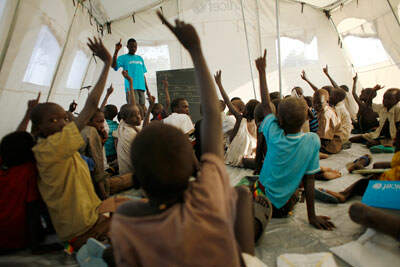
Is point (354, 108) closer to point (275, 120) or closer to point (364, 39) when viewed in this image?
point (364, 39)

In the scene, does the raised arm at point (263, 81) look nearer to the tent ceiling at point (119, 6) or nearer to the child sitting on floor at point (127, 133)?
the child sitting on floor at point (127, 133)

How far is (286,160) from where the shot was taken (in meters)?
1.61

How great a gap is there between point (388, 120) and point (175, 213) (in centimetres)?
407

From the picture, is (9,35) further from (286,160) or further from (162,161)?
(286,160)

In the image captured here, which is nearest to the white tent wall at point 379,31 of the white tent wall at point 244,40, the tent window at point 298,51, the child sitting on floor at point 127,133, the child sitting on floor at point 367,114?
the white tent wall at point 244,40

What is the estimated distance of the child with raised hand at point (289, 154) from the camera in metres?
1.58

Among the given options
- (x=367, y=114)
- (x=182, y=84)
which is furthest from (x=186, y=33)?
(x=182, y=84)

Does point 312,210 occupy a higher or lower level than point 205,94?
lower

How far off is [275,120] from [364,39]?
6.73m

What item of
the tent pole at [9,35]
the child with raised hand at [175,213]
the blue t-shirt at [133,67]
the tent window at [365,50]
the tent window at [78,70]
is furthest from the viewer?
the tent window at [365,50]

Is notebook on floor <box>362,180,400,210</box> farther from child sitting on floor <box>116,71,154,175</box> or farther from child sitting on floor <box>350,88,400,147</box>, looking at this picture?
child sitting on floor <box>350,88,400,147</box>

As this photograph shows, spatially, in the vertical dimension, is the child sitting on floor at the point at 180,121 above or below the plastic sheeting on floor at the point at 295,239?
above

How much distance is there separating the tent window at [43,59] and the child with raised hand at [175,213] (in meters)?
3.09

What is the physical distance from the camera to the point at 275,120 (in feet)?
5.57
